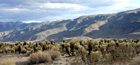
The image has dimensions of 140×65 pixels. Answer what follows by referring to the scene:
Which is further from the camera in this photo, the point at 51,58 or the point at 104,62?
the point at 51,58

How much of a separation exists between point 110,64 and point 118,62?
1200mm

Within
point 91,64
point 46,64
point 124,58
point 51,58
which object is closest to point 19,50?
point 51,58

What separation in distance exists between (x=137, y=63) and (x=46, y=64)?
10043 millimetres

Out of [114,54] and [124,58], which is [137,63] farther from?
[114,54]

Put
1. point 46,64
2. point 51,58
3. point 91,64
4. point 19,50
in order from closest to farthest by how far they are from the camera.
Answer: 1. point 91,64
2. point 46,64
3. point 51,58
4. point 19,50

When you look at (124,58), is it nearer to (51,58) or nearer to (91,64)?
(91,64)

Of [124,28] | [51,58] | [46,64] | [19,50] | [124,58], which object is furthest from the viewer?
[124,28]

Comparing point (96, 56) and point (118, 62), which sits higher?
point (96, 56)

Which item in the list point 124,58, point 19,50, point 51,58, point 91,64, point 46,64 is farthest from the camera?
point 19,50

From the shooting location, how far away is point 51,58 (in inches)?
750

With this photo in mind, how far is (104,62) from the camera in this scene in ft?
44.7

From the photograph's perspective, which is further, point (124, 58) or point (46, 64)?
point (46, 64)

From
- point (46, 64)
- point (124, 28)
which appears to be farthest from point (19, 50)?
point (124, 28)

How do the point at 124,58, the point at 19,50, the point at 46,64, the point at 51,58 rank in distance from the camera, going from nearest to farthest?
the point at 124,58 → the point at 46,64 → the point at 51,58 → the point at 19,50
